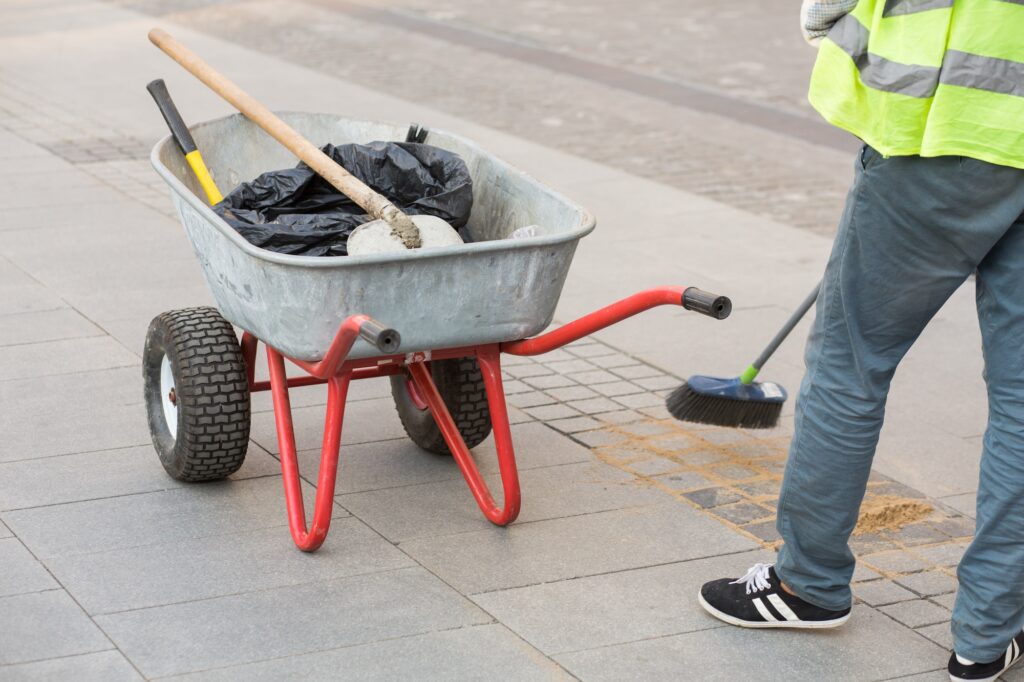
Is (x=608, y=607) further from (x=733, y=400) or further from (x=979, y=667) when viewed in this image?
(x=733, y=400)

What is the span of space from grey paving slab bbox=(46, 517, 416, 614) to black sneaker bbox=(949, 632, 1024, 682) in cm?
135

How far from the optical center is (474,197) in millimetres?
4305

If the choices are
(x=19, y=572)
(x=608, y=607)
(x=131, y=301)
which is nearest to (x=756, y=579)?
(x=608, y=607)

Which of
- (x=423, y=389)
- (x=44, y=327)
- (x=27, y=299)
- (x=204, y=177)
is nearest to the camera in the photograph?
(x=423, y=389)

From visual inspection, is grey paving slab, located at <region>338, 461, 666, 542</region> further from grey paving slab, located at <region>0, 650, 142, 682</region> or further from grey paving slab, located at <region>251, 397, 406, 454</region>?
grey paving slab, located at <region>0, 650, 142, 682</region>

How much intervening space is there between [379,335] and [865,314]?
A: 3.46 ft

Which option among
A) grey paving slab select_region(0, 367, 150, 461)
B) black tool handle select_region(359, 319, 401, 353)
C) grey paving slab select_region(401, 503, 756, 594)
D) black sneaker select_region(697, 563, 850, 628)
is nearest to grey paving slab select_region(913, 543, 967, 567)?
grey paving slab select_region(401, 503, 756, 594)

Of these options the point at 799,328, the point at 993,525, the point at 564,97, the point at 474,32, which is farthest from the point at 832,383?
the point at 474,32

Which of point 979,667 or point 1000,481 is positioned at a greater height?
point 1000,481

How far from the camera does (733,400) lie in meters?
4.61

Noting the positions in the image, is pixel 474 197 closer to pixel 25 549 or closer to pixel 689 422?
pixel 689 422

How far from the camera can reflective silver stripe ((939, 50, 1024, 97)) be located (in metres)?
2.88

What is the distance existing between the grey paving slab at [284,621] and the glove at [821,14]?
5.05ft

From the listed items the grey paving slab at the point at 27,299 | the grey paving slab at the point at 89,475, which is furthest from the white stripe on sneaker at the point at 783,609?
the grey paving slab at the point at 27,299
